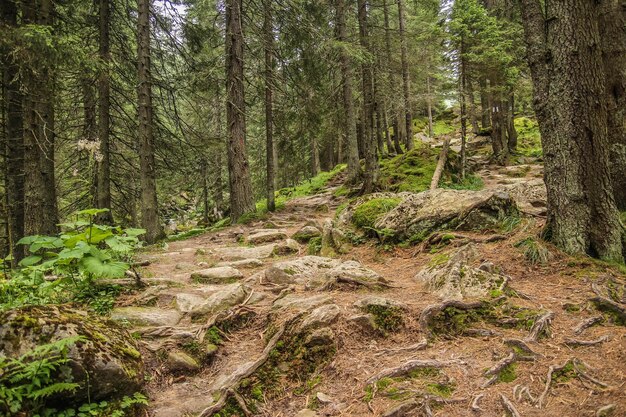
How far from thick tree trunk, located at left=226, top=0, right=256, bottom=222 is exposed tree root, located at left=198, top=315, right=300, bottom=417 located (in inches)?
322

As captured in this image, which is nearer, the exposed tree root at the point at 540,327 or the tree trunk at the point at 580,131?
the exposed tree root at the point at 540,327

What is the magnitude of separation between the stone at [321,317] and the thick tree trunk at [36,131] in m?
6.14

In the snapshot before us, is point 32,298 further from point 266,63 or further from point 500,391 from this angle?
point 266,63

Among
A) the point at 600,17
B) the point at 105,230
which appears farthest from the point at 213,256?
the point at 600,17

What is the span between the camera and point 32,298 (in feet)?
12.5

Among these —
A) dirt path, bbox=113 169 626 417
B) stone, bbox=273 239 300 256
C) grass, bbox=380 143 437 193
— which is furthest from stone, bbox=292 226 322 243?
grass, bbox=380 143 437 193

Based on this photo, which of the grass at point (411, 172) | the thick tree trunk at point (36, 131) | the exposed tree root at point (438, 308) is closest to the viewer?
the exposed tree root at point (438, 308)

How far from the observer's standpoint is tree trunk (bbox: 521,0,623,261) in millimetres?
4672

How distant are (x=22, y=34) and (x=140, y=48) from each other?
3.59 meters

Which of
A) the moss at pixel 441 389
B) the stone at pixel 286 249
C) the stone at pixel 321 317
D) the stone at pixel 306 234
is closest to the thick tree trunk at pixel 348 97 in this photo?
the stone at pixel 306 234

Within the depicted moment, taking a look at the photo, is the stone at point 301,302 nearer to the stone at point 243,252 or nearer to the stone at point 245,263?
the stone at point 245,263

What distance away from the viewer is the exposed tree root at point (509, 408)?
253 cm

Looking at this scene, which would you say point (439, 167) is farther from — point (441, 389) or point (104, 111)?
point (441, 389)

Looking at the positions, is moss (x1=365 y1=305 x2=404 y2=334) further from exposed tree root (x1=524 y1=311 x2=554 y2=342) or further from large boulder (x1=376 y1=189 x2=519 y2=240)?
large boulder (x1=376 y1=189 x2=519 y2=240)
